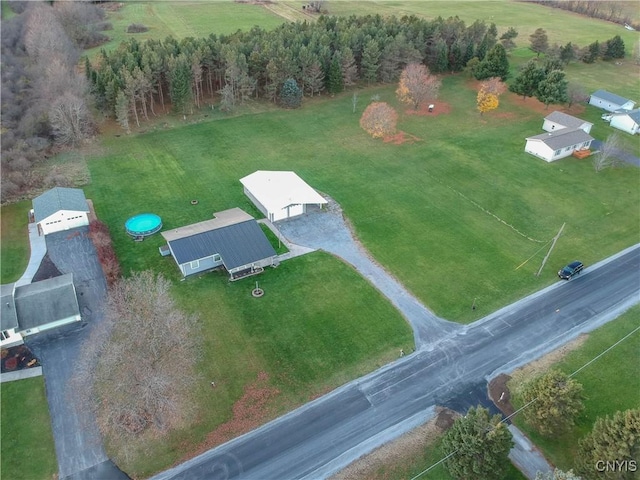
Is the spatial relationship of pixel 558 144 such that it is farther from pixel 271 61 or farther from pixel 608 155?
pixel 271 61

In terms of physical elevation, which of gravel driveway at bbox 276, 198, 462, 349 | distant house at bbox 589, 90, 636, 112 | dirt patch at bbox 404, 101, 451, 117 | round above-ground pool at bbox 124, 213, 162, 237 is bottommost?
gravel driveway at bbox 276, 198, 462, 349

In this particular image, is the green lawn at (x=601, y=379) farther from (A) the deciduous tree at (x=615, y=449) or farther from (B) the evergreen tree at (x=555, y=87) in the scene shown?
(B) the evergreen tree at (x=555, y=87)

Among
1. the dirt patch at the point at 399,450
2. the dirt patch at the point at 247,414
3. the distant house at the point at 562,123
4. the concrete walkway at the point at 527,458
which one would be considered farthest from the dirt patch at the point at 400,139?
the concrete walkway at the point at 527,458

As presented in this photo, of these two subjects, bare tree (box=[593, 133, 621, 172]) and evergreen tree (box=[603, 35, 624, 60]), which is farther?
evergreen tree (box=[603, 35, 624, 60])

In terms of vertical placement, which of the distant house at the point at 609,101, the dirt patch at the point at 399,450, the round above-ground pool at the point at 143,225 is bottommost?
the dirt patch at the point at 399,450

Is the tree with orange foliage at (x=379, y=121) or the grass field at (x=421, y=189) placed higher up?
the tree with orange foliage at (x=379, y=121)

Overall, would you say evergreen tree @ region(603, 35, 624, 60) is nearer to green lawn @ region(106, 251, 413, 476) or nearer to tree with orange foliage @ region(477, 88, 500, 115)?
tree with orange foliage @ region(477, 88, 500, 115)

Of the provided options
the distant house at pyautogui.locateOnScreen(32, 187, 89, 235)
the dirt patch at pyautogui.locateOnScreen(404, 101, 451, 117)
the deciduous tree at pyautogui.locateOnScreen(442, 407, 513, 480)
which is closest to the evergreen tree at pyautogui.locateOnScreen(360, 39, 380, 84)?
the dirt patch at pyautogui.locateOnScreen(404, 101, 451, 117)
